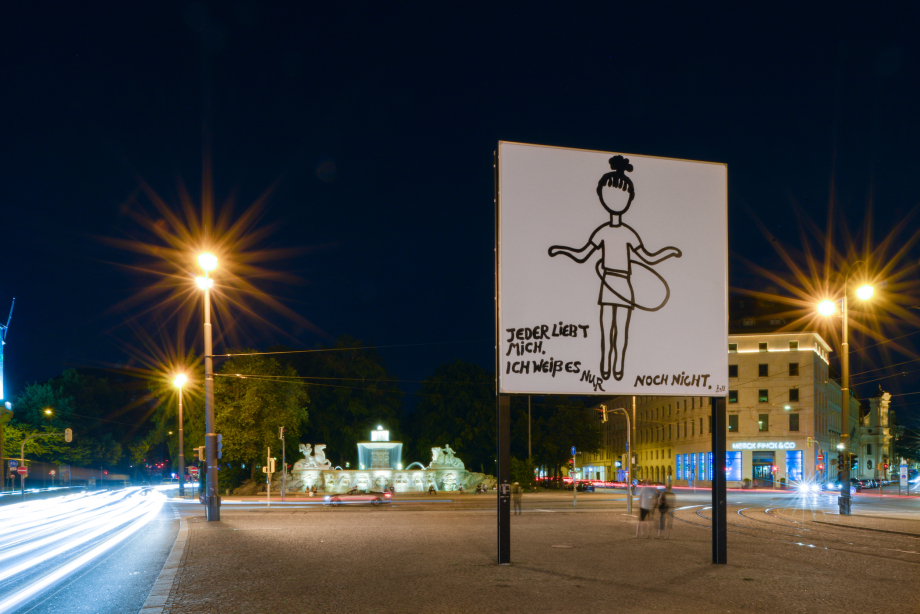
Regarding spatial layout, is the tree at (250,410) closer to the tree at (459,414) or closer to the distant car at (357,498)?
the distant car at (357,498)

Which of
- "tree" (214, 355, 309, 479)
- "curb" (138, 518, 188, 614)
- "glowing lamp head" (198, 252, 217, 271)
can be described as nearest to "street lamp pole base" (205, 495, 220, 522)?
"curb" (138, 518, 188, 614)

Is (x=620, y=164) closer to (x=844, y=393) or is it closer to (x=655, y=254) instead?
(x=655, y=254)

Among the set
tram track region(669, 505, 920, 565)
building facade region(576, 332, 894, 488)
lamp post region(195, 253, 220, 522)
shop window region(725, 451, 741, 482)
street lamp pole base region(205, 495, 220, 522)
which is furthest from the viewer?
shop window region(725, 451, 741, 482)

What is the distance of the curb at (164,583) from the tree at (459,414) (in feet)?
185

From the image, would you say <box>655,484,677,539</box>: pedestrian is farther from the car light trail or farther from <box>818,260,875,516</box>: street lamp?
<box>818,260,875,516</box>: street lamp

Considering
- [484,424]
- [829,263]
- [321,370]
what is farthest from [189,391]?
[829,263]

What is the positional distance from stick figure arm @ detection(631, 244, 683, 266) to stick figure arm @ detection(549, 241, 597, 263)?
33.2 inches

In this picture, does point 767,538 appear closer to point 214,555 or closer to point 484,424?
point 214,555

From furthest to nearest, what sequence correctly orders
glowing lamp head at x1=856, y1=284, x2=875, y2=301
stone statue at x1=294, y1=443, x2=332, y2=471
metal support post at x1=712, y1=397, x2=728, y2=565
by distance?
stone statue at x1=294, y1=443, x2=332, y2=471 < glowing lamp head at x1=856, y1=284, x2=875, y2=301 < metal support post at x1=712, y1=397, x2=728, y2=565

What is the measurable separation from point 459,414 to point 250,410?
28456mm

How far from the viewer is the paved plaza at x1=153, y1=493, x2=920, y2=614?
9.67 m

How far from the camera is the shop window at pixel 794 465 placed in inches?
2901

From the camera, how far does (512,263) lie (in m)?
13.8

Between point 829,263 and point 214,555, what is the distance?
43.8 meters
